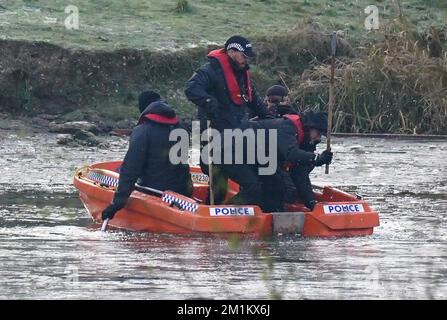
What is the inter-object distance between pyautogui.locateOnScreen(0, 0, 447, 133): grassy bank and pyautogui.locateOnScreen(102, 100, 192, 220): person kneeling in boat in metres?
8.78

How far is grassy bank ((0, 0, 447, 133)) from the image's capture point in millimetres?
26219

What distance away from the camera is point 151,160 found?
17.2 m

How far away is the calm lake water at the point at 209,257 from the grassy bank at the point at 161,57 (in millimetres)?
4022

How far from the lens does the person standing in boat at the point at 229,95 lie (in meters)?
17.0

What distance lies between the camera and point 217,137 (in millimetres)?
17047

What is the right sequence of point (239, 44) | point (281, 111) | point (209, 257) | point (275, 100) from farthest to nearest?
1. point (275, 100)
2. point (281, 111)
3. point (239, 44)
4. point (209, 257)

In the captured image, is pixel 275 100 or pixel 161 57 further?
pixel 161 57

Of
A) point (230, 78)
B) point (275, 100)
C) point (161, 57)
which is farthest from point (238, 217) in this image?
point (161, 57)

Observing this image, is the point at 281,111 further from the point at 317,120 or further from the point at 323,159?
the point at 323,159

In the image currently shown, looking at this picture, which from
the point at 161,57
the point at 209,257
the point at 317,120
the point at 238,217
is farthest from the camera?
the point at 161,57

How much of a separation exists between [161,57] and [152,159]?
9979 mm

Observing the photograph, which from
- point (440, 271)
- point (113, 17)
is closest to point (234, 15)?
point (113, 17)

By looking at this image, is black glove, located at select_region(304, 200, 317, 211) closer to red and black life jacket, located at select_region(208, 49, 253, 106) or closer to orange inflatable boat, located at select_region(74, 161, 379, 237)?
orange inflatable boat, located at select_region(74, 161, 379, 237)

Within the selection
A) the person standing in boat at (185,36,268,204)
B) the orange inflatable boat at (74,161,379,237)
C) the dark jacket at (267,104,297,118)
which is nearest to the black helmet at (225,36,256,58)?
the person standing in boat at (185,36,268,204)
